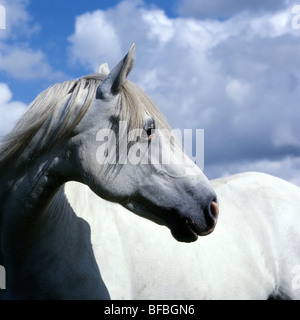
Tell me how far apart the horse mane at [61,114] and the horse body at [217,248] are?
0.65 metres

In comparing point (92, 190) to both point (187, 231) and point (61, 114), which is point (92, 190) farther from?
point (187, 231)

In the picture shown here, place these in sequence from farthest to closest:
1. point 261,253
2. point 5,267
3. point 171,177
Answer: point 261,253
point 5,267
point 171,177

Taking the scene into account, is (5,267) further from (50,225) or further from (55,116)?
(55,116)

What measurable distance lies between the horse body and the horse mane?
0.65 m

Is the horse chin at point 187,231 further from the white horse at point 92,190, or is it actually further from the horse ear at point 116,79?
the horse ear at point 116,79

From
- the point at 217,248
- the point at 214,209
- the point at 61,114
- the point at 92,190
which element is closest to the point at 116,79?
the point at 61,114

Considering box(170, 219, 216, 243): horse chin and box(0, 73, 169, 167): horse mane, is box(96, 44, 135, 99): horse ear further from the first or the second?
box(170, 219, 216, 243): horse chin

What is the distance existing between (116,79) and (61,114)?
1.45ft

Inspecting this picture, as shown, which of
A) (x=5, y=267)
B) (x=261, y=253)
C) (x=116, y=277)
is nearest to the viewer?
(x=5, y=267)

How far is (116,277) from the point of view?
3404 millimetres

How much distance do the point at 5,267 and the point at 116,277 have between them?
795 mm
